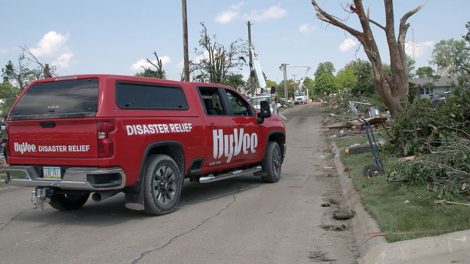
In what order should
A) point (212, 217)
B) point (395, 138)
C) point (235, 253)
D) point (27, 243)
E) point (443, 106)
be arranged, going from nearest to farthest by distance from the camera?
point (235, 253) → point (27, 243) → point (212, 217) → point (443, 106) → point (395, 138)

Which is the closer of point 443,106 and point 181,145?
point 181,145

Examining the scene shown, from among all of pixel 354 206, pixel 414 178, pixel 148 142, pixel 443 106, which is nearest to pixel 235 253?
pixel 148 142

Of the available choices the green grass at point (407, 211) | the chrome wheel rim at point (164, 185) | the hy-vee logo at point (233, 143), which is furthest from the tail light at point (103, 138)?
the green grass at point (407, 211)

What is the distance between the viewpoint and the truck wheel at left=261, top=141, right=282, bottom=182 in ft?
35.1

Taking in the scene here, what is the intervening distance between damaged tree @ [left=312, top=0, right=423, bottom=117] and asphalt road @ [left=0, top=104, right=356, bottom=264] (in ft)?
15.7

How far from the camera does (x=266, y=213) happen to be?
25.6ft

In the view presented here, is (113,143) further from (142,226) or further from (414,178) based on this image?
(414,178)

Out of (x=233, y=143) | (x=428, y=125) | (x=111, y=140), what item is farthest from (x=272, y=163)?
(x=111, y=140)

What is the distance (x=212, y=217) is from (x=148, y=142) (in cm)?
145

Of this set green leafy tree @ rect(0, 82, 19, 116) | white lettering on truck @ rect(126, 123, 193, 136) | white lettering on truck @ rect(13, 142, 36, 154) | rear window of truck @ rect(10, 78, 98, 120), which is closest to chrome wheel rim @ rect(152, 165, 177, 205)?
white lettering on truck @ rect(126, 123, 193, 136)

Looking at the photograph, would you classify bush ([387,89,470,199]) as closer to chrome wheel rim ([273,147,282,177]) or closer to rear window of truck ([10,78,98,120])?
chrome wheel rim ([273,147,282,177])

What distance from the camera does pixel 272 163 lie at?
10.8 meters

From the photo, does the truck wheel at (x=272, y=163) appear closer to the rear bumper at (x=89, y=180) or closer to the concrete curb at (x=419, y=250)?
the rear bumper at (x=89, y=180)

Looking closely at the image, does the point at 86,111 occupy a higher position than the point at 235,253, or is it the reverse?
the point at 86,111
